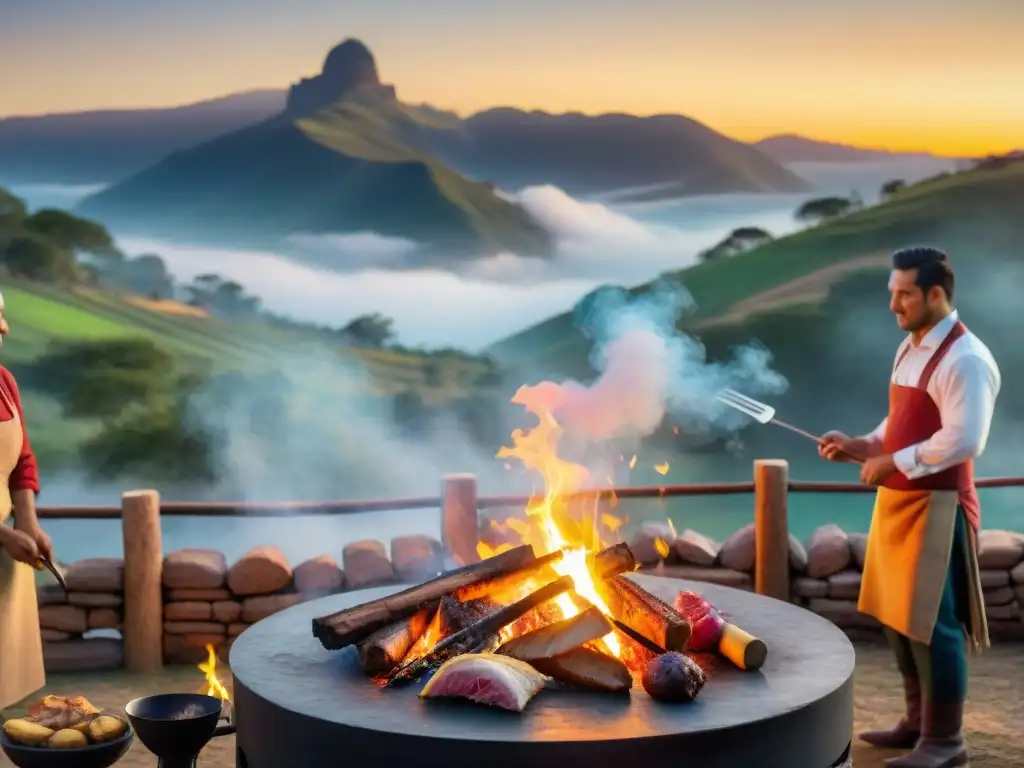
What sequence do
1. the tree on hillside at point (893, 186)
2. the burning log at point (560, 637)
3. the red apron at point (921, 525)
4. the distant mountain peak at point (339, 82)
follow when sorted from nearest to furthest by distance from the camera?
the burning log at point (560, 637)
the red apron at point (921, 525)
the distant mountain peak at point (339, 82)
the tree on hillside at point (893, 186)

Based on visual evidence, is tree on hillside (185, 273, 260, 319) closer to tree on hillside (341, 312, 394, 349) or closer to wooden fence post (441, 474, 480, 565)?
tree on hillside (341, 312, 394, 349)

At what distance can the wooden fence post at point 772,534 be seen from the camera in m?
5.86

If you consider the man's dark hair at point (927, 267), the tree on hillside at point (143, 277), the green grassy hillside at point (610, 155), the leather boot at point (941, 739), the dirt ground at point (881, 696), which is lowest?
the dirt ground at point (881, 696)

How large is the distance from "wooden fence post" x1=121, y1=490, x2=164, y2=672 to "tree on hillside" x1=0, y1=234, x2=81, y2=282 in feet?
23.8

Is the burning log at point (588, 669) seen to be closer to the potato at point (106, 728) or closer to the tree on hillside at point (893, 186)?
the potato at point (106, 728)

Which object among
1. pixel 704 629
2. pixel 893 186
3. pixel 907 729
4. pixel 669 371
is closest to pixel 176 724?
pixel 704 629

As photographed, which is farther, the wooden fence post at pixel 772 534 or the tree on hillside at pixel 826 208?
the tree on hillside at pixel 826 208

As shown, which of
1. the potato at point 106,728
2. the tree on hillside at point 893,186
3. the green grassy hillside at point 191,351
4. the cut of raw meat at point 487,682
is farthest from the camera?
the green grassy hillside at point 191,351

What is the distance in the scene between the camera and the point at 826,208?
12.2 m

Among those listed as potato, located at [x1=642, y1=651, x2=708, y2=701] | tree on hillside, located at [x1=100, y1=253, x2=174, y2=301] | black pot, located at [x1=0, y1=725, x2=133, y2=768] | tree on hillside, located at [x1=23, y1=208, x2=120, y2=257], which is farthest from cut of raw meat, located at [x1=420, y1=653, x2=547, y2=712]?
tree on hillside, located at [x1=23, y1=208, x2=120, y2=257]

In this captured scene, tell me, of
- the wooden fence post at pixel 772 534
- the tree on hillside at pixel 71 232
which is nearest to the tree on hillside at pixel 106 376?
the tree on hillside at pixel 71 232

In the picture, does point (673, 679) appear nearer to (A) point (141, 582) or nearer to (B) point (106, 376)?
(A) point (141, 582)

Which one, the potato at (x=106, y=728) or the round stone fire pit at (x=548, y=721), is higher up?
the round stone fire pit at (x=548, y=721)

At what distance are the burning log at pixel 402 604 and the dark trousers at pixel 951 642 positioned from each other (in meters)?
1.45
